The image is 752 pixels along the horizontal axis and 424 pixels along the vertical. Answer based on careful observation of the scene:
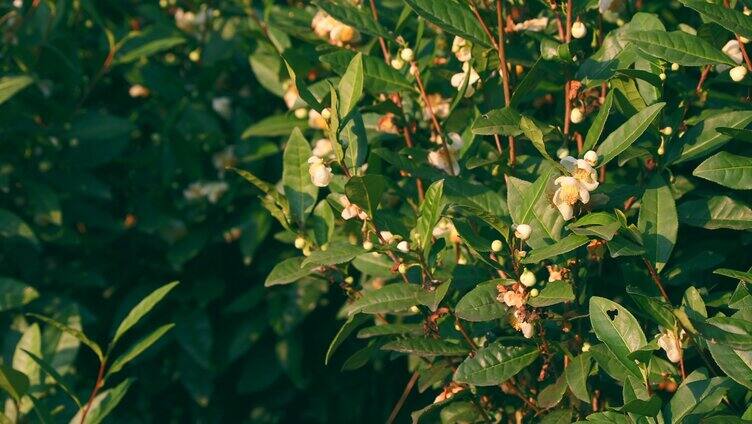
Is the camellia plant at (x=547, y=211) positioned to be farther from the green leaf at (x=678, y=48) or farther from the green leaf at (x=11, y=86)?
the green leaf at (x=11, y=86)

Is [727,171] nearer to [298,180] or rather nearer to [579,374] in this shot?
[579,374]

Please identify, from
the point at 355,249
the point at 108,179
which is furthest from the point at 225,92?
the point at 355,249

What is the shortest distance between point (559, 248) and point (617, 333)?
0.18 meters

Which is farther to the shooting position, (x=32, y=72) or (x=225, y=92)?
(x=225, y=92)

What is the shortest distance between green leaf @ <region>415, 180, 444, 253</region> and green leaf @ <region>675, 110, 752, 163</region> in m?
0.45

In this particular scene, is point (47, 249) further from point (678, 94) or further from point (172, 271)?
point (678, 94)

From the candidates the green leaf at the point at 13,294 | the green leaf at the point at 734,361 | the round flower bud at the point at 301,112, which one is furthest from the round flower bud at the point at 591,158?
the green leaf at the point at 13,294

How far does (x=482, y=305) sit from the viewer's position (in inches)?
68.6

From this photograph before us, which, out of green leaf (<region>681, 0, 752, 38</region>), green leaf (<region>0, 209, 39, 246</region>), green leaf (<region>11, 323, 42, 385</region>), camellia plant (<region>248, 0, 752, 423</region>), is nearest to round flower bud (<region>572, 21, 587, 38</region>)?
camellia plant (<region>248, 0, 752, 423</region>)

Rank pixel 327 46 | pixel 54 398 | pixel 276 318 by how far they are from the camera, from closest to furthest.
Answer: pixel 327 46, pixel 54 398, pixel 276 318

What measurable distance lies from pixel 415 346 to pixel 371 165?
0.45m

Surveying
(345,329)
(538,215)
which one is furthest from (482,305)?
(345,329)

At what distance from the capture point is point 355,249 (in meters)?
→ 1.88

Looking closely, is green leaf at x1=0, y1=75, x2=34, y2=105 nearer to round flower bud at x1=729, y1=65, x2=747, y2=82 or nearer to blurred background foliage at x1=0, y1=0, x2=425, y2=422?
blurred background foliage at x1=0, y1=0, x2=425, y2=422
